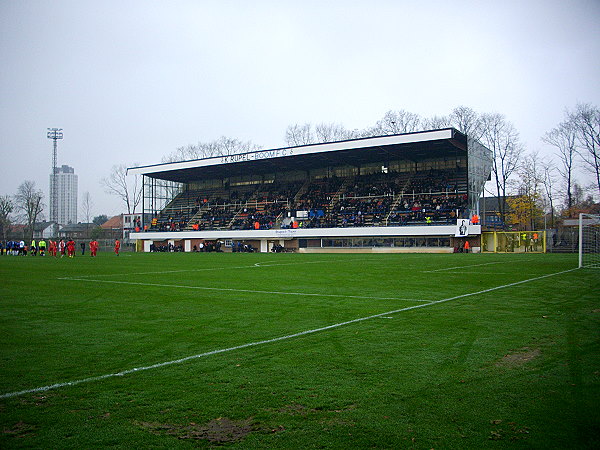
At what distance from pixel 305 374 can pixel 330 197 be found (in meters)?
51.4

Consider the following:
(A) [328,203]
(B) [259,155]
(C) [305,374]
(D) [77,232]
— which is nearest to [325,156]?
(A) [328,203]

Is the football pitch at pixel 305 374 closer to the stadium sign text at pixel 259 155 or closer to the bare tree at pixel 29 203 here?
the stadium sign text at pixel 259 155

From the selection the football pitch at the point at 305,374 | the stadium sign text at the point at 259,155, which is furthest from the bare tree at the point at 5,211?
the football pitch at the point at 305,374

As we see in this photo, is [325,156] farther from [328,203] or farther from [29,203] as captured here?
[29,203]

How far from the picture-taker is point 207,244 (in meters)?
60.3

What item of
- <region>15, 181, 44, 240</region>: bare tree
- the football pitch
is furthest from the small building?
the football pitch

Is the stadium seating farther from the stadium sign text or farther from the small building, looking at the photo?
the small building

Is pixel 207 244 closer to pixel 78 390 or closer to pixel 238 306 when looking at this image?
pixel 238 306

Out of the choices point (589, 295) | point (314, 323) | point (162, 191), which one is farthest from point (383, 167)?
point (314, 323)

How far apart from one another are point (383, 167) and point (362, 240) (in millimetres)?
9334

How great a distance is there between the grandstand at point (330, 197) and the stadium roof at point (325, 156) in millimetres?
111

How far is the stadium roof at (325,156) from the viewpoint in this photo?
44925 millimetres

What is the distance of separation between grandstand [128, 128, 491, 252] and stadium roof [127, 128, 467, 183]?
0.36 feet

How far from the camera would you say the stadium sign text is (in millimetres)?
51562
